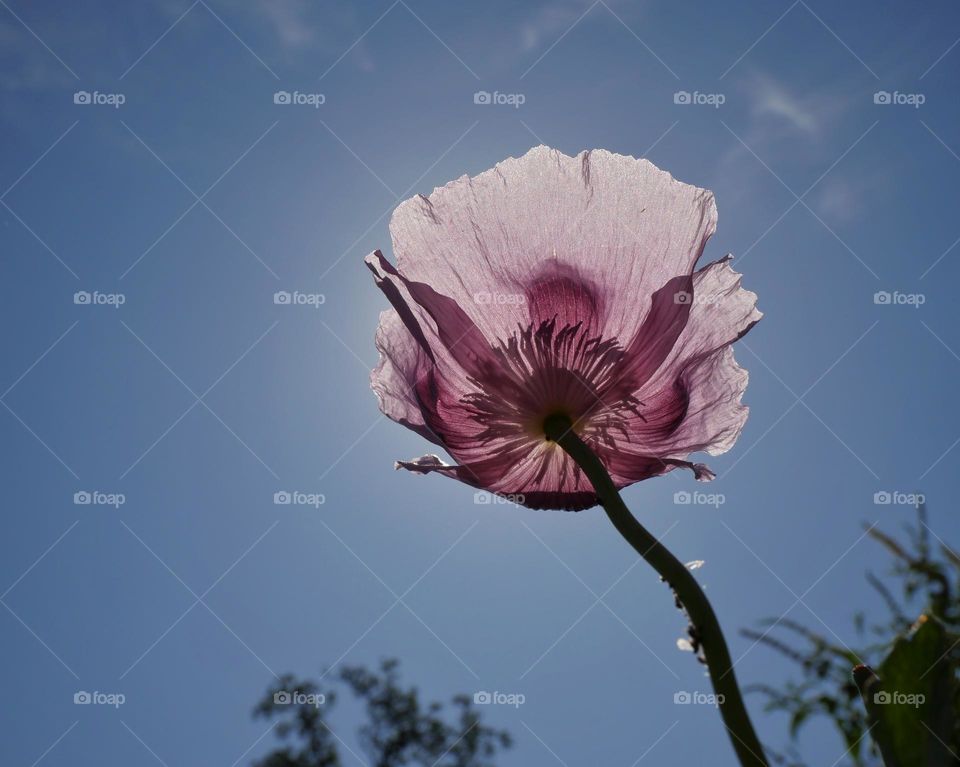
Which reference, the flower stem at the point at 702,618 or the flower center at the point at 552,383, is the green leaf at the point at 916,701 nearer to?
the flower stem at the point at 702,618

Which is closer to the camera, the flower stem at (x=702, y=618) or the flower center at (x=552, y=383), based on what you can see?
the flower stem at (x=702, y=618)

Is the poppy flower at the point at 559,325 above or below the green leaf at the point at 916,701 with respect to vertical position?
above

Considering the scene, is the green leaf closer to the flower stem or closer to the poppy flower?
the flower stem

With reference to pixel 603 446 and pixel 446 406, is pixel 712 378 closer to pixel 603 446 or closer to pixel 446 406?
pixel 603 446

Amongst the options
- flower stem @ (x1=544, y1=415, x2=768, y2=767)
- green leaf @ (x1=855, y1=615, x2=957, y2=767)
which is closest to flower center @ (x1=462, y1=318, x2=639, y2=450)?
flower stem @ (x1=544, y1=415, x2=768, y2=767)

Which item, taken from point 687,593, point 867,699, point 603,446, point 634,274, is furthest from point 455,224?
point 867,699

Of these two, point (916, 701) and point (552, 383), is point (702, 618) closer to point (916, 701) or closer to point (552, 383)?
point (916, 701)

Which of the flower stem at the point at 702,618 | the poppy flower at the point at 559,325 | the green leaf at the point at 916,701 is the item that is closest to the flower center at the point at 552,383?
the poppy flower at the point at 559,325
